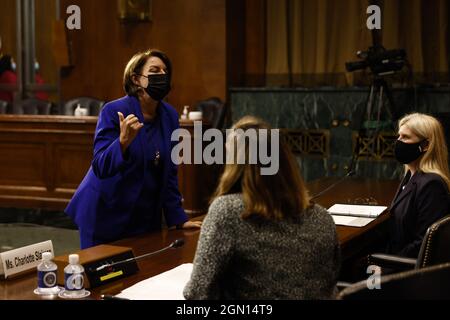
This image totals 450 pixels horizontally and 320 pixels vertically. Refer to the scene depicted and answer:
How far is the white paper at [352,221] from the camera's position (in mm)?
2795

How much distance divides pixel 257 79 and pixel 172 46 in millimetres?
1071

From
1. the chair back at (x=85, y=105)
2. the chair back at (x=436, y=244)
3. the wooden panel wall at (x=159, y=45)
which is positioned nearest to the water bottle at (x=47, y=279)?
the chair back at (x=436, y=244)

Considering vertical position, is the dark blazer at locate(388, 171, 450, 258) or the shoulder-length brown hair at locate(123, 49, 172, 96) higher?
the shoulder-length brown hair at locate(123, 49, 172, 96)

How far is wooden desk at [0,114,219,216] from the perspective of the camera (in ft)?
21.2

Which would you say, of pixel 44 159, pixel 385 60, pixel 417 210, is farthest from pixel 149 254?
pixel 44 159

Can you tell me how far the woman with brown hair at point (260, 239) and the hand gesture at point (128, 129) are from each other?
2.97ft

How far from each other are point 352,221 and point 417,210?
0.27 m

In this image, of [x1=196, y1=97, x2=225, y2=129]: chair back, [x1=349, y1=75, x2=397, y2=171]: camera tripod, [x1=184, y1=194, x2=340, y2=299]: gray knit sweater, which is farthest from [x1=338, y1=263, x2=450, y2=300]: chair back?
[x1=196, y1=97, x2=225, y2=129]: chair back

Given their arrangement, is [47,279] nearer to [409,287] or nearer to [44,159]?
[409,287]

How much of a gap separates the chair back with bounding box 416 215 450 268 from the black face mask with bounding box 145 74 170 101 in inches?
46.4

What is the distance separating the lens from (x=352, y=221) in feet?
→ 9.41

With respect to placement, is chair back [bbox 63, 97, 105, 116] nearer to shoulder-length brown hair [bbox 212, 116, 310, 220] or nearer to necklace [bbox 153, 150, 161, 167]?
necklace [bbox 153, 150, 161, 167]

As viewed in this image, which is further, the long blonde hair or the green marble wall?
the green marble wall

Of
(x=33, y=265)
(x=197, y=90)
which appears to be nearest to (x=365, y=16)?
(x=197, y=90)
